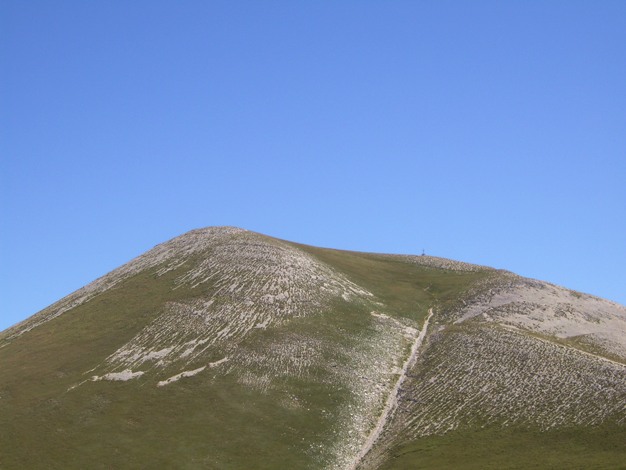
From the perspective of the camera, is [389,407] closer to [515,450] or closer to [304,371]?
[304,371]

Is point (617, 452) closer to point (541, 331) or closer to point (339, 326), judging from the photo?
point (541, 331)

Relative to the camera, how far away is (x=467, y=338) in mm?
105062

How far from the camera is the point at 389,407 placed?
89312 mm

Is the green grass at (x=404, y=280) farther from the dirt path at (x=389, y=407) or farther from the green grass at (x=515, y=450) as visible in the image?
the green grass at (x=515, y=450)

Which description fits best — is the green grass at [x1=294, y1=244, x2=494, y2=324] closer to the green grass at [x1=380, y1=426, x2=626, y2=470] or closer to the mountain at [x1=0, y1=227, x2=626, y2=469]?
the mountain at [x1=0, y1=227, x2=626, y2=469]

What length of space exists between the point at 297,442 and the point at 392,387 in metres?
19.3

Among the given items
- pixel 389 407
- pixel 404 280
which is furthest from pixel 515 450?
pixel 404 280

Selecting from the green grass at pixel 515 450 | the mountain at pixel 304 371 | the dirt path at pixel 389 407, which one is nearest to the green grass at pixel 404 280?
the mountain at pixel 304 371

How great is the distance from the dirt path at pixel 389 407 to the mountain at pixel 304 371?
30 centimetres

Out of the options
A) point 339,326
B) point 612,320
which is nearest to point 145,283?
point 339,326

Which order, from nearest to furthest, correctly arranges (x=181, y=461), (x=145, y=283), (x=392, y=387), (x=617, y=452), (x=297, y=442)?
(x=617, y=452) → (x=181, y=461) → (x=297, y=442) → (x=392, y=387) → (x=145, y=283)

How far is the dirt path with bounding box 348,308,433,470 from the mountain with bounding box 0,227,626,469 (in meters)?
0.30

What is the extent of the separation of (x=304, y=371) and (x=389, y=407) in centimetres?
1412

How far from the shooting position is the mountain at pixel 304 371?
76812 millimetres
